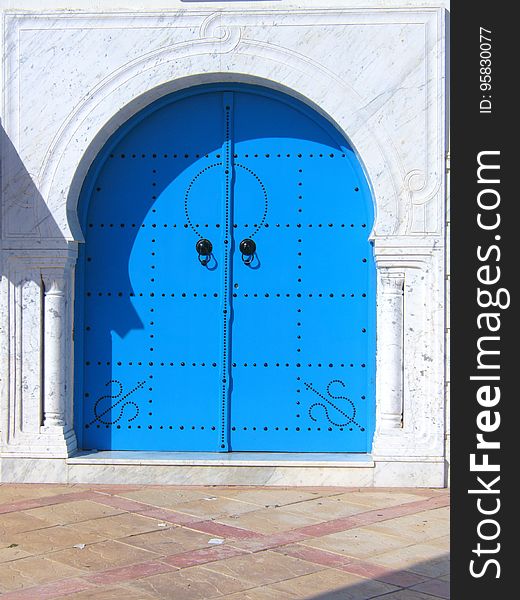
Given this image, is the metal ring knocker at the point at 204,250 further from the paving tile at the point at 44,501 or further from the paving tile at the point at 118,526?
the paving tile at the point at 118,526

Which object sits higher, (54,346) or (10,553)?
(54,346)

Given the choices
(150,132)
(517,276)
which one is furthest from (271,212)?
(517,276)

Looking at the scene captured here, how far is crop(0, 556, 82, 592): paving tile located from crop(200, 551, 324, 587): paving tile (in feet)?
2.36

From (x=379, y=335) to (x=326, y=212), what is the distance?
996 mm

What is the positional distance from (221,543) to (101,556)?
2.21ft

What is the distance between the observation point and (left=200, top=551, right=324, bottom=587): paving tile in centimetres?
488

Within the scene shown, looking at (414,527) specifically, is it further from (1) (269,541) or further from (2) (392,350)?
Answer: (2) (392,350)

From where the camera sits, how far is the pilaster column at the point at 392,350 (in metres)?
7.18

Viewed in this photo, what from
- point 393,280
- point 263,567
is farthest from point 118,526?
point 393,280

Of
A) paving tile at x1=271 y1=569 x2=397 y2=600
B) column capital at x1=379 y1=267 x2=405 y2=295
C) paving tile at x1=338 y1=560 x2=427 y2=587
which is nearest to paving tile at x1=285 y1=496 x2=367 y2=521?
paving tile at x1=338 y1=560 x2=427 y2=587

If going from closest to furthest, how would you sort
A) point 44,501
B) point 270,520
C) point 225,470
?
point 270,520 → point 44,501 → point 225,470

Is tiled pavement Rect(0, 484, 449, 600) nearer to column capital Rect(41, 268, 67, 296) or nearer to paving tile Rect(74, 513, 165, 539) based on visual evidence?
paving tile Rect(74, 513, 165, 539)

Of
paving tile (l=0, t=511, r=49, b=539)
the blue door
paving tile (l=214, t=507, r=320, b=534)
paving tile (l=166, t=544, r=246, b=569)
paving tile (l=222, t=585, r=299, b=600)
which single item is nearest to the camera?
paving tile (l=222, t=585, r=299, b=600)

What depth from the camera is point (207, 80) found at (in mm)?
7418
